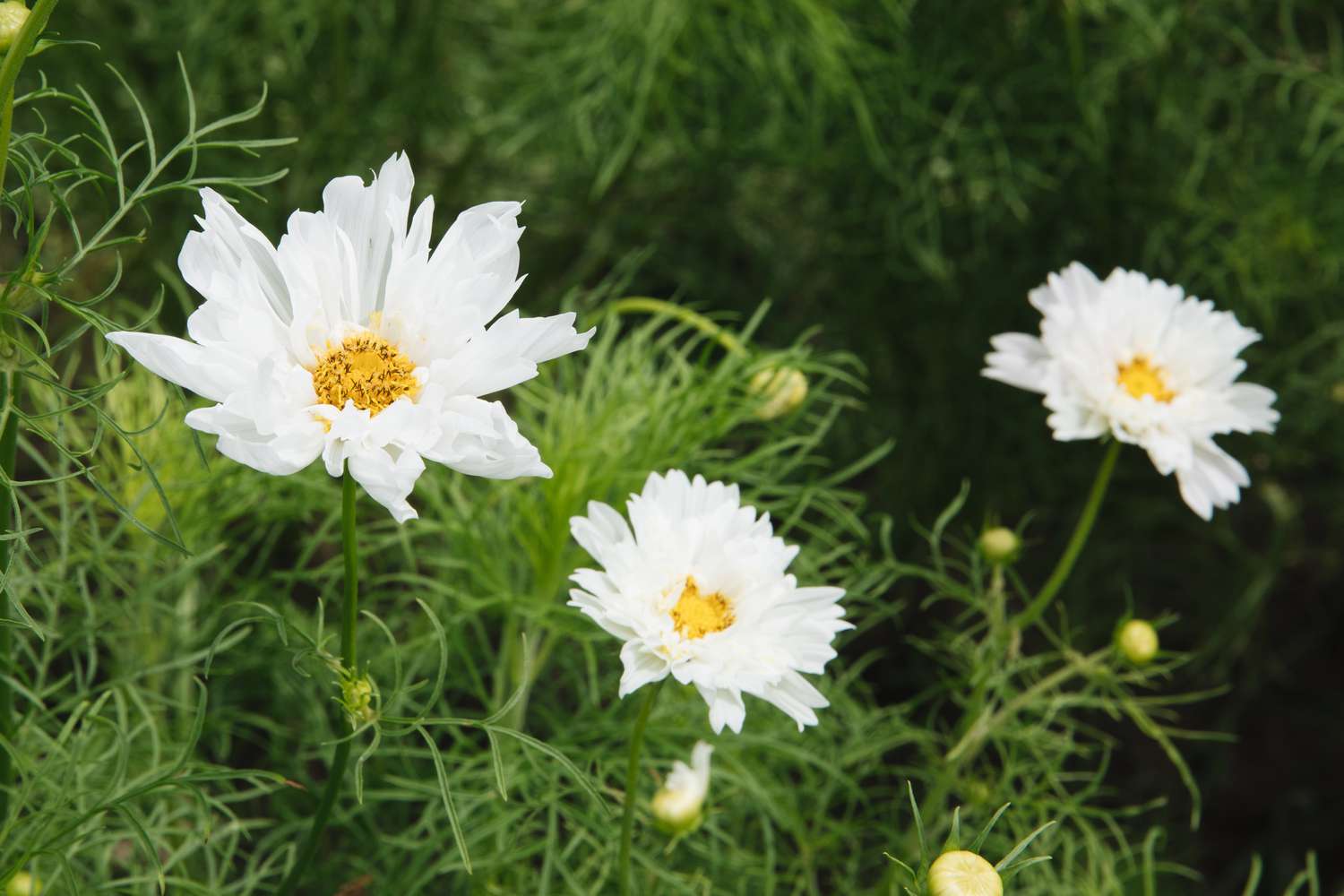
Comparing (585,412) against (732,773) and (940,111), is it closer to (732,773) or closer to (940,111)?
(732,773)

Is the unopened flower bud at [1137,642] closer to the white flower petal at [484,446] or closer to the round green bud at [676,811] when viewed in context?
the round green bud at [676,811]

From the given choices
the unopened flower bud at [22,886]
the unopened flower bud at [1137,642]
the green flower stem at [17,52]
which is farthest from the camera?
the unopened flower bud at [1137,642]

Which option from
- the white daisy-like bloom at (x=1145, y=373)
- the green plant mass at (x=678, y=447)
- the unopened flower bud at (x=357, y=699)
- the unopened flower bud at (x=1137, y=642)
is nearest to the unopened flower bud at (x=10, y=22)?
the green plant mass at (x=678, y=447)

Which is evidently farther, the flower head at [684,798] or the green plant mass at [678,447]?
the flower head at [684,798]

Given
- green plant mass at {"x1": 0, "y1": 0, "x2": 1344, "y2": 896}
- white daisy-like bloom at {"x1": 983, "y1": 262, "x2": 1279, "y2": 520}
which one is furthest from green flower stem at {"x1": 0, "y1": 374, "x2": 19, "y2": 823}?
white daisy-like bloom at {"x1": 983, "y1": 262, "x2": 1279, "y2": 520}

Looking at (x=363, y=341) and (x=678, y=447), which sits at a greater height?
(x=363, y=341)

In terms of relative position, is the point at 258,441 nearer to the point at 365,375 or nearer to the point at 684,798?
the point at 365,375

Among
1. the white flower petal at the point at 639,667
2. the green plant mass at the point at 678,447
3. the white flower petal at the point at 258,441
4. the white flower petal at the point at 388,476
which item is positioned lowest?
the green plant mass at the point at 678,447

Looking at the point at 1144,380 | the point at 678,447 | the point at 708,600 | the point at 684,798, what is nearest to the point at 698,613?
the point at 708,600
